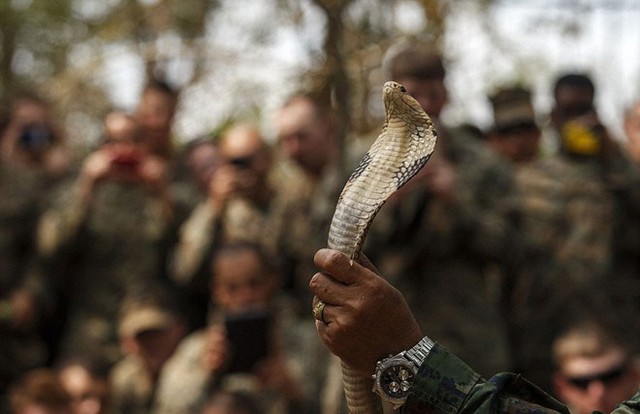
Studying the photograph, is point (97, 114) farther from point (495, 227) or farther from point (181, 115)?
point (495, 227)

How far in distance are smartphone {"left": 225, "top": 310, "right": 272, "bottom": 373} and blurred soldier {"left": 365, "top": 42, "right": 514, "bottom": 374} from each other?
827 mm

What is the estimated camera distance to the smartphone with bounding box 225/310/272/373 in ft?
19.7

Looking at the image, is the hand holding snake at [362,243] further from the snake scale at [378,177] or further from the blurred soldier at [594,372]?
the blurred soldier at [594,372]

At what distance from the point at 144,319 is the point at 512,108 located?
260 centimetres

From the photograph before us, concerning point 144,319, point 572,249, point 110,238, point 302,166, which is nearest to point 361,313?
point 302,166

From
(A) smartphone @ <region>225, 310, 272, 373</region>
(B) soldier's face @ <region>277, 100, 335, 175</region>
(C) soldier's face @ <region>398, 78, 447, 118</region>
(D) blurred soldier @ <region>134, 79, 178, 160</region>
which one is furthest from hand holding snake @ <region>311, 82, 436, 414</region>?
(D) blurred soldier @ <region>134, 79, 178, 160</region>

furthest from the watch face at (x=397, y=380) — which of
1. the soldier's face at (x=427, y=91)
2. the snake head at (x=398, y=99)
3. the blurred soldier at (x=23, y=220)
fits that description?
the blurred soldier at (x=23, y=220)

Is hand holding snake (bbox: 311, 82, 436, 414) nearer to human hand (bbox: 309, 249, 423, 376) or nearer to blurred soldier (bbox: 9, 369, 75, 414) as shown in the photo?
human hand (bbox: 309, 249, 423, 376)

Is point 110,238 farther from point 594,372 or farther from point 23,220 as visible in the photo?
point 594,372

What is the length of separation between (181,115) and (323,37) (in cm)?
461

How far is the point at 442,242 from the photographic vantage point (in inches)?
217

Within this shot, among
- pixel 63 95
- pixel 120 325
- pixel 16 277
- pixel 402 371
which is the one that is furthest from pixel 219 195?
pixel 63 95

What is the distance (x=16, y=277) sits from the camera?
7.49 m

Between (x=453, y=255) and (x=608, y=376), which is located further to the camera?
(x=608, y=376)
